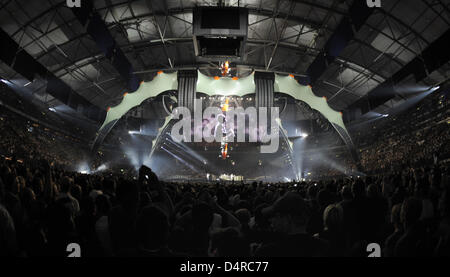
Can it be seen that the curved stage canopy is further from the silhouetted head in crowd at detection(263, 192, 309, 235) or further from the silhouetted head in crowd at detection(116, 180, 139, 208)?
the silhouetted head in crowd at detection(263, 192, 309, 235)

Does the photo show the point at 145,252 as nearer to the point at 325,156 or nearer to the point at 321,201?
the point at 321,201

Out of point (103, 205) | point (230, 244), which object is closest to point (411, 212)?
point (230, 244)

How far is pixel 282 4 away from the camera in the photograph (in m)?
16.8

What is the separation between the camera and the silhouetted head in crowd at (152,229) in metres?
2.40

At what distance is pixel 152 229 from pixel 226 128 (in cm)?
1785

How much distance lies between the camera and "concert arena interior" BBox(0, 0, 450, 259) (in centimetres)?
255

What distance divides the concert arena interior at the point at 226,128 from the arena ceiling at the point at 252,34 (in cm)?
12

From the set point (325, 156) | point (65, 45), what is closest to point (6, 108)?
point (65, 45)

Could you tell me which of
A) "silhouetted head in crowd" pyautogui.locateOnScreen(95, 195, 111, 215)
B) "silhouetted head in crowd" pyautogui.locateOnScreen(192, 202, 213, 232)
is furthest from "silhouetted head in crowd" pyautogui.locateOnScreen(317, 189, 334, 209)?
"silhouetted head in crowd" pyautogui.locateOnScreen(95, 195, 111, 215)

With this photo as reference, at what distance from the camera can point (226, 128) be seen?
66.1ft

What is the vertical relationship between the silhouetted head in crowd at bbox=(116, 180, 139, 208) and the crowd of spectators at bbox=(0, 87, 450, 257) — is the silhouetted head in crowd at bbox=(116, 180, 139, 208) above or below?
above

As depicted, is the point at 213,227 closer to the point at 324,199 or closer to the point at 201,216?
the point at 201,216

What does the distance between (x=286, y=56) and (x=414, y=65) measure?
9.92 m

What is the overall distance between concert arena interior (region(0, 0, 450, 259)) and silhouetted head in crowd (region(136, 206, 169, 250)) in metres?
0.01
